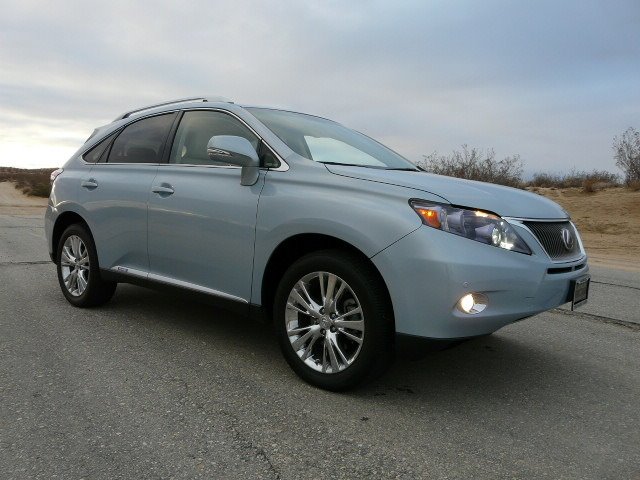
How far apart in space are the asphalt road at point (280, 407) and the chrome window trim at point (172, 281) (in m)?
0.45

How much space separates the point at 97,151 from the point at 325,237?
297 cm

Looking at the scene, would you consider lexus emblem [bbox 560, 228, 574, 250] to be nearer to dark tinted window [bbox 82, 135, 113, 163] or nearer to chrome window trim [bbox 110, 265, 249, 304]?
chrome window trim [bbox 110, 265, 249, 304]

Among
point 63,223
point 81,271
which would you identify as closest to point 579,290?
point 81,271

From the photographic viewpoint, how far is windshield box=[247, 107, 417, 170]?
3.96 m

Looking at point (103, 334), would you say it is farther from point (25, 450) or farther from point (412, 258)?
point (412, 258)

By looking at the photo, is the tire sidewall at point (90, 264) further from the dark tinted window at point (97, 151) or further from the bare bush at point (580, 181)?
the bare bush at point (580, 181)

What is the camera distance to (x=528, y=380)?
12.4 feet

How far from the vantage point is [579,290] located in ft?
11.5

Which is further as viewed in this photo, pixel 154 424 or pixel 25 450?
pixel 154 424

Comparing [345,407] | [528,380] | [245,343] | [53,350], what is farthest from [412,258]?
[53,350]

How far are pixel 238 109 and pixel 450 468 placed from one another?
2.77 m

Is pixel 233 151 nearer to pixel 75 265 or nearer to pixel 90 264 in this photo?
pixel 90 264

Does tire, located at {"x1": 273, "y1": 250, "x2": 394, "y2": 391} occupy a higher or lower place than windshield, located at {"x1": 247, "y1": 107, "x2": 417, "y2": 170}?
lower

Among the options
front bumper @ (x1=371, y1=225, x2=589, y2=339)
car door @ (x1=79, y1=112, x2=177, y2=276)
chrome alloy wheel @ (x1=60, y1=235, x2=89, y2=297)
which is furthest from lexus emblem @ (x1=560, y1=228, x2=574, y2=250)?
chrome alloy wheel @ (x1=60, y1=235, x2=89, y2=297)
